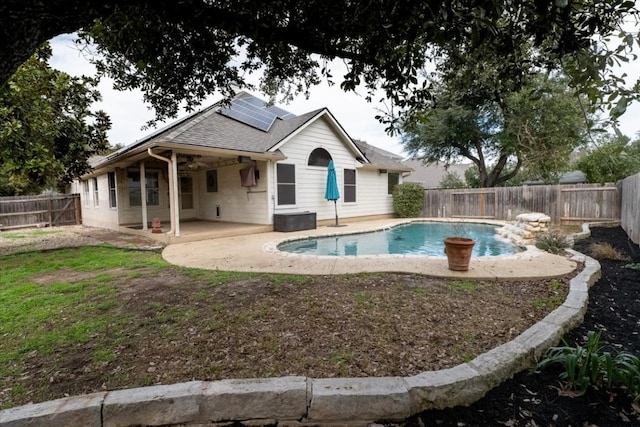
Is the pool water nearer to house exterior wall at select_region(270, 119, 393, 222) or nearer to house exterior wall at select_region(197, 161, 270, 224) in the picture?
house exterior wall at select_region(270, 119, 393, 222)

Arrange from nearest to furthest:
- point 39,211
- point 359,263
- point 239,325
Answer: point 239,325, point 359,263, point 39,211

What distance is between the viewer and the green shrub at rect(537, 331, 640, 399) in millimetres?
2100

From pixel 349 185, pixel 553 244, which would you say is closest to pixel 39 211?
pixel 349 185

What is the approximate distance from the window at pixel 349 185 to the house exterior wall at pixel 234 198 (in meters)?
4.24

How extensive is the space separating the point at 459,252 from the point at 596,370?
9.67 feet

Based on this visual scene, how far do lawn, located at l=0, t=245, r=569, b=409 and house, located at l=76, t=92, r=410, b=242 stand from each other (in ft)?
16.7

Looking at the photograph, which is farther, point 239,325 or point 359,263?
point 359,263

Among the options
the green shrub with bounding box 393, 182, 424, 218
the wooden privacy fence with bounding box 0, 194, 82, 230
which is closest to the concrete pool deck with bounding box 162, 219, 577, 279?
the green shrub with bounding box 393, 182, 424, 218

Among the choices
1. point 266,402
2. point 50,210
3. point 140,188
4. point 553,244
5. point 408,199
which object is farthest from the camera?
point 408,199

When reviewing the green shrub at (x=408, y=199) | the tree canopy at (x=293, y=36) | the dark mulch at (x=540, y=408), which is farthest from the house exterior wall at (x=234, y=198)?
the dark mulch at (x=540, y=408)

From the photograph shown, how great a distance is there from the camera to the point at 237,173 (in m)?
12.2

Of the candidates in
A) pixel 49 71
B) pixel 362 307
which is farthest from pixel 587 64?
pixel 49 71

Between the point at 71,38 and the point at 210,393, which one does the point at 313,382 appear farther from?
the point at 71,38

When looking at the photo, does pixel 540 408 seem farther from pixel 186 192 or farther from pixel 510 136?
pixel 510 136
